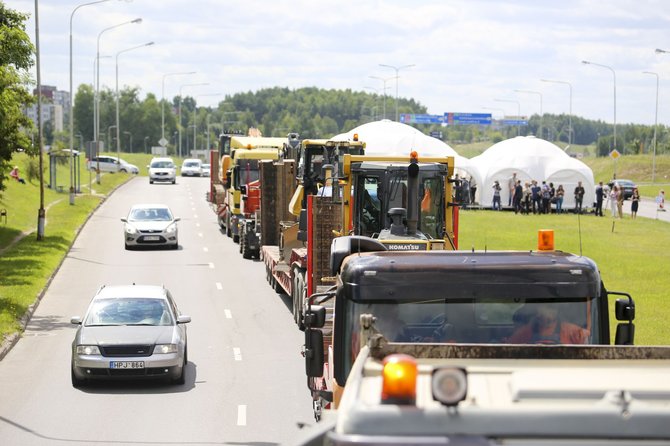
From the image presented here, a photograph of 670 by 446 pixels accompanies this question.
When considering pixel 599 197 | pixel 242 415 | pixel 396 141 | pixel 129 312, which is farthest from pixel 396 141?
pixel 242 415

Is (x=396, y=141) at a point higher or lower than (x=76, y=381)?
higher

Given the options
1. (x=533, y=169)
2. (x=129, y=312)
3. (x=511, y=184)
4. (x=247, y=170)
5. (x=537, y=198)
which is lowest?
(x=537, y=198)

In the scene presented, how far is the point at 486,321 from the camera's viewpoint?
8281 millimetres

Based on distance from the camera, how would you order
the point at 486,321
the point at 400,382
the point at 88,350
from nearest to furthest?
the point at 400,382 → the point at 486,321 → the point at 88,350

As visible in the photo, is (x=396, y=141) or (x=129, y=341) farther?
(x=396, y=141)

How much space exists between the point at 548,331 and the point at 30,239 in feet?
116

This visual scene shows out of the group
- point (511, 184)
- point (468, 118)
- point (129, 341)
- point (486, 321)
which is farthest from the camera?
point (468, 118)

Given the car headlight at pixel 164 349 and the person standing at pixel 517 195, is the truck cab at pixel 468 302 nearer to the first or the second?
the car headlight at pixel 164 349

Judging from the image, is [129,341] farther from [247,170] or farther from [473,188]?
[473,188]

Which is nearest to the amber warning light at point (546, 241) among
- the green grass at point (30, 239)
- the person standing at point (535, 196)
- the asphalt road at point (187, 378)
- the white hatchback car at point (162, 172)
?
the asphalt road at point (187, 378)

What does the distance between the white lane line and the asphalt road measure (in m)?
0.01

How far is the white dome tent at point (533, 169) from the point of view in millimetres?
66188

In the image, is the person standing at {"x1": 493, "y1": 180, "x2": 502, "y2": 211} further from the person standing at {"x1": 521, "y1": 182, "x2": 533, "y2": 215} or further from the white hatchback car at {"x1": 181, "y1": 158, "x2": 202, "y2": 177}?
the white hatchback car at {"x1": 181, "y1": 158, "x2": 202, "y2": 177}

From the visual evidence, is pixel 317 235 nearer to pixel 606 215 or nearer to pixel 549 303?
pixel 549 303
